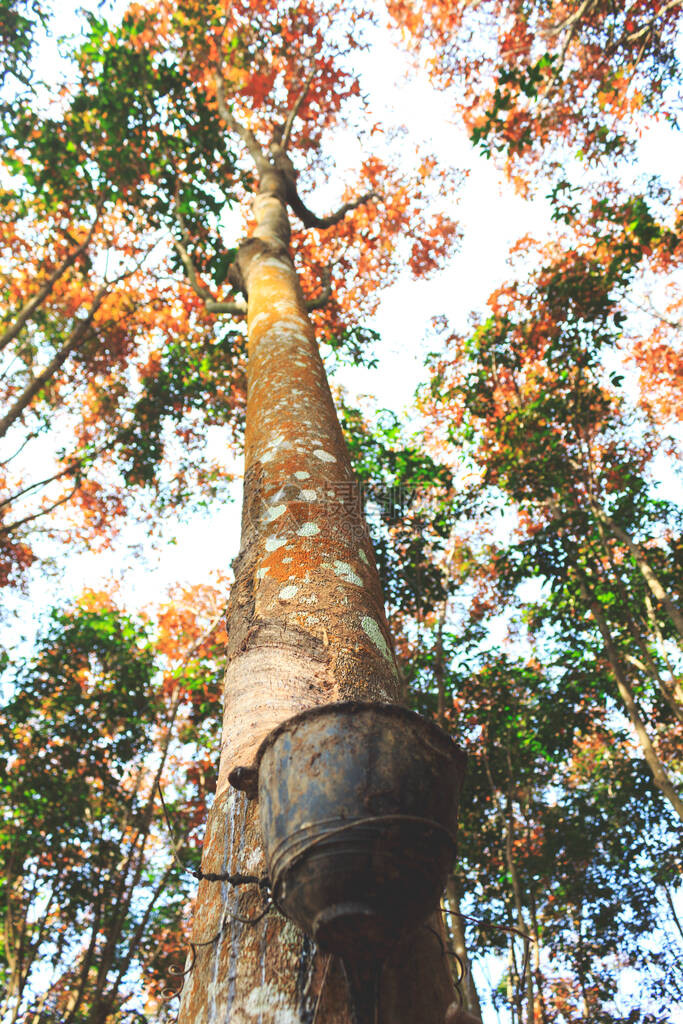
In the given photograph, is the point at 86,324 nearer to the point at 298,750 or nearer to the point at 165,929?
the point at 298,750

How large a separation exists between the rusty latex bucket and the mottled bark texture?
0.16 metres

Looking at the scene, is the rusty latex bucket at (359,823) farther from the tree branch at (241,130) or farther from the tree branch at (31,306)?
the tree branch at (241,130)

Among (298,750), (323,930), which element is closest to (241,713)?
(298,750)

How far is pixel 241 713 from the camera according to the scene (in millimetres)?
1464

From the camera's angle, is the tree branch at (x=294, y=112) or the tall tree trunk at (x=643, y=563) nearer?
the tall tree trunk at (x=643, y=563)

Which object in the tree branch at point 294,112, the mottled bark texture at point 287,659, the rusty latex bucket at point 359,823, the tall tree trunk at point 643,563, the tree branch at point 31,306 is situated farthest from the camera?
the tree branch at point 294,112

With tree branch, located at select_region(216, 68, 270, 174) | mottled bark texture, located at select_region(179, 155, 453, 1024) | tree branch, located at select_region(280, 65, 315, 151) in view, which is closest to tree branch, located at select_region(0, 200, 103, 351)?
tree branch, located at select_region(216, 68, 270, 174)

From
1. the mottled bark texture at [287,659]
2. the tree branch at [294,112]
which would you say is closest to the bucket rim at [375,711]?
the mottled bark texture at [287,659]

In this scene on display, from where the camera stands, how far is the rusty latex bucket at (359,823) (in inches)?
35.8

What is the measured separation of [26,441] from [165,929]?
889cm

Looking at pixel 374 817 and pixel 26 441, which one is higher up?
pixel 26 441

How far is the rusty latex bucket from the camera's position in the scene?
908 mm

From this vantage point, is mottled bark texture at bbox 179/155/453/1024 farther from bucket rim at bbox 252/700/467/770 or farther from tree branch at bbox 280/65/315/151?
tree branch at bbox 280/65/315/151

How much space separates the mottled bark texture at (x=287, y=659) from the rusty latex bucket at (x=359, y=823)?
155mm
